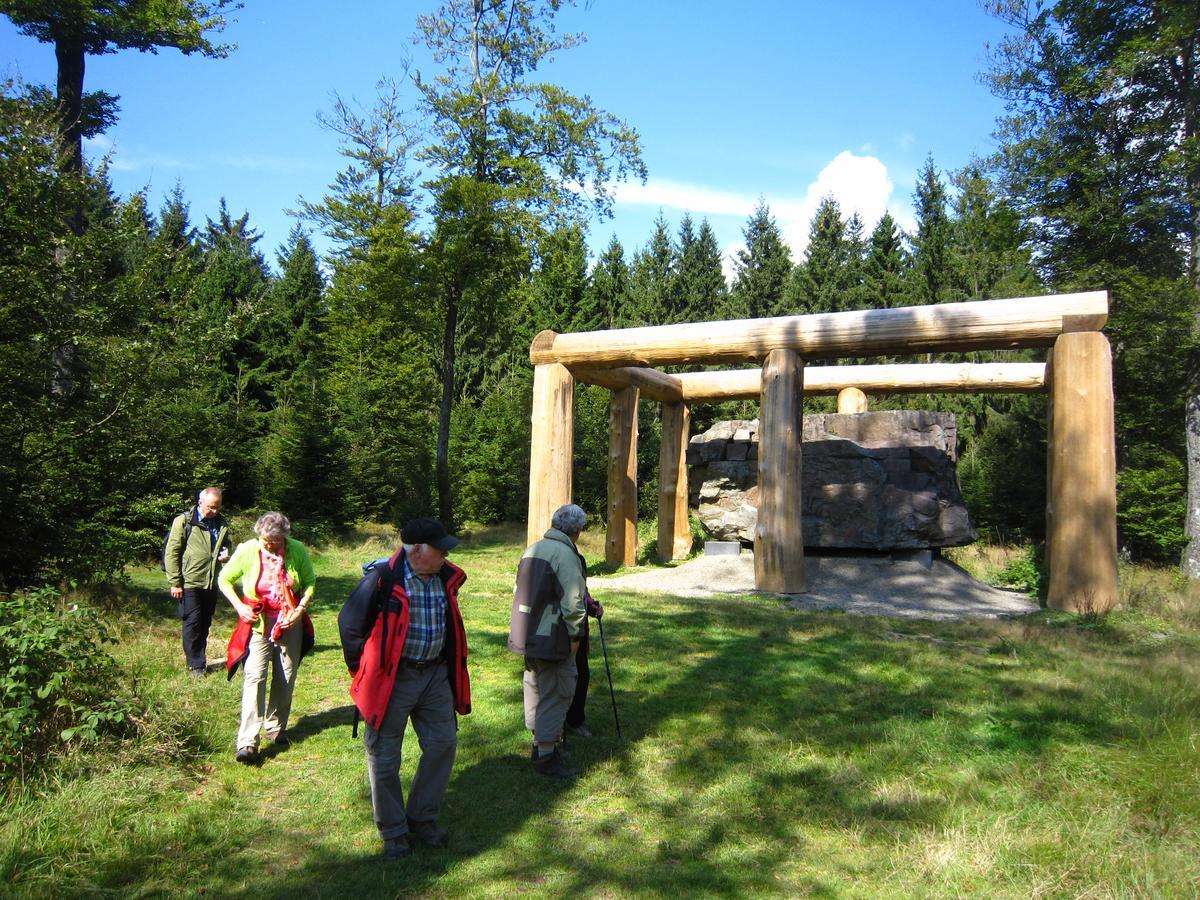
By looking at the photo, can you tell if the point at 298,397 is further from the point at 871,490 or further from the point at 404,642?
the point at 404,642

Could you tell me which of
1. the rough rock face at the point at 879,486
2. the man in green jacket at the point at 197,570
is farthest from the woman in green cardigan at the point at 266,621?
the rough rock face at the point at 879,486

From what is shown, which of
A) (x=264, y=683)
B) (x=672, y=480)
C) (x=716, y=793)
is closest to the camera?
(x=716, y=793)

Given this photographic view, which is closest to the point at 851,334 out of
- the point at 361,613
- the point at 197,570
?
the point at 197,570

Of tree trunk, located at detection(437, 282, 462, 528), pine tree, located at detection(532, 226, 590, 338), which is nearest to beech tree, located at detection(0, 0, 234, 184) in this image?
tree trunk, located at detection(437, 282, 462, 528)

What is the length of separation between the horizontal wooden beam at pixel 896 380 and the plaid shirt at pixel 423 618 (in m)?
9.68

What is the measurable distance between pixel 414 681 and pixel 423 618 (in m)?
0.32

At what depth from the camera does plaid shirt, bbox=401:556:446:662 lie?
13.6 ft

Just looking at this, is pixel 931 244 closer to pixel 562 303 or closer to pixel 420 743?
pixel 562 303

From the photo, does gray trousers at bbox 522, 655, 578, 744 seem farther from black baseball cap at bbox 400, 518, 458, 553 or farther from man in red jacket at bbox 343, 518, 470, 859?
black baseball cap at bbox 400, 518, 458, 553

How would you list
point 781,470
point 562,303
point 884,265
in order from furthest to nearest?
point 562,303
point 884,265
point 781,470

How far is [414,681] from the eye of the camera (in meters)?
4.18

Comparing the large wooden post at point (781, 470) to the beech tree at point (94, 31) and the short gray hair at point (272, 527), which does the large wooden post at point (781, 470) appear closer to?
the short gray hair at point (272, 527)

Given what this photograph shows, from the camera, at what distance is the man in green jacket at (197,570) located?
22.7ft

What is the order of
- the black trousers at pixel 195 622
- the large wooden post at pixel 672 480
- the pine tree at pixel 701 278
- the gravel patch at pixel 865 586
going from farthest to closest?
the pine tree at pixel 701 278 → the large wooden post at pixel 672 480 → the gravel patch at pixel 865 586 → the black trousers at pixel 195 622
